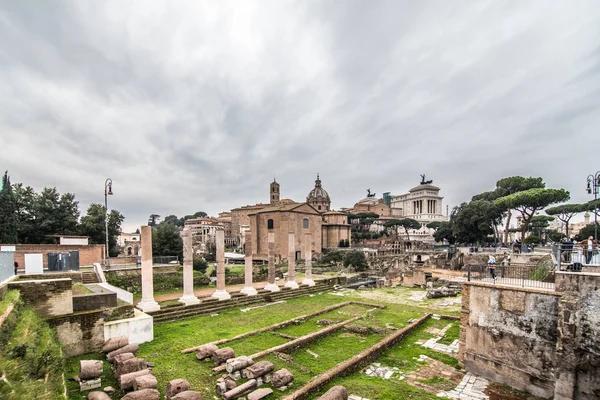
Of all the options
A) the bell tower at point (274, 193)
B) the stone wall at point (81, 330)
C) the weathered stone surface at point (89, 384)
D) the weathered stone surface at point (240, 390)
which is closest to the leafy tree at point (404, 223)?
the bell tower at point (274, 193)

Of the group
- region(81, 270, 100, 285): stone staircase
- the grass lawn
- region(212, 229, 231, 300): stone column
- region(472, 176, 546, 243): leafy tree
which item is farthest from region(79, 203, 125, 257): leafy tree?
region(472, 176, 546, 243): leafy tree

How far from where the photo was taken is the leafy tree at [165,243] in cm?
3279

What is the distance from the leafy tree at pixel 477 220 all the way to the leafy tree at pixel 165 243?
36.4m

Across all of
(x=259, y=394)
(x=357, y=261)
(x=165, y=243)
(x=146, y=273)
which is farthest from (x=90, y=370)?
(x=357, y=261)

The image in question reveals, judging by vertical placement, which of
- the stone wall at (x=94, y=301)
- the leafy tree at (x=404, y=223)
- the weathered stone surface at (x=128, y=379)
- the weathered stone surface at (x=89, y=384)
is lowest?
the leafy tree at (x=404, y=223)

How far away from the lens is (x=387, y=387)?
7.96m

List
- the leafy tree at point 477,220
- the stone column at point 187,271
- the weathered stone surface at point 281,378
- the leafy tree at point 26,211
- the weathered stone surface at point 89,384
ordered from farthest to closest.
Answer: the leafy tree at point 477,220
the leafy tree at point 26,211
the stone column at point 187,271
the weathered stone surface at point 281,378
the weathered stone surface at point 89,384

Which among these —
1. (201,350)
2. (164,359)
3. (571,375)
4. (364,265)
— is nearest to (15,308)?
(164,359)

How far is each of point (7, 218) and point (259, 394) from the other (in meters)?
29.4

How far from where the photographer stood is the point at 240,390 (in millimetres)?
7449

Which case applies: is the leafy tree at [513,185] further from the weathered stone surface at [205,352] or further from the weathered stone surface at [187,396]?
the weathered stone surface at [187,396]

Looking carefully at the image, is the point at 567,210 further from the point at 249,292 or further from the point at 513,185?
the point at 249,292

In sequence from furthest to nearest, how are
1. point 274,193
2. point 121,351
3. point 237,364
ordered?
point 274,193 → point 121,351 → point 237,364

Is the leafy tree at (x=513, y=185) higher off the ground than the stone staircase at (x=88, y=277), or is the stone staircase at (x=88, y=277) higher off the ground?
the leafy tree at (x=513, y=185)
